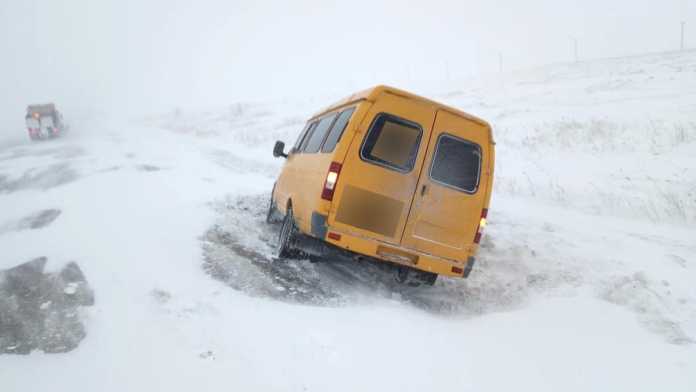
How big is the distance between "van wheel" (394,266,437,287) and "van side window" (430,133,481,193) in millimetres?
1047

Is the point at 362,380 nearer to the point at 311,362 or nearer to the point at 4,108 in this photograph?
the point at 311,362

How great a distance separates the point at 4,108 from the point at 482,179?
5468cm

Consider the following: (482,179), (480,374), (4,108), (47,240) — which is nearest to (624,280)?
(482,179)

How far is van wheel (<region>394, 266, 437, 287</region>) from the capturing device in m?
5.44

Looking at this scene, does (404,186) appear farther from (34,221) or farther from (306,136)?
(34,221)

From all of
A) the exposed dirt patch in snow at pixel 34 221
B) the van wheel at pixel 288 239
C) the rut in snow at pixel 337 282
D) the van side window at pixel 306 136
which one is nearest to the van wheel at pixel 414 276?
the rut in snow at pixel 337 282

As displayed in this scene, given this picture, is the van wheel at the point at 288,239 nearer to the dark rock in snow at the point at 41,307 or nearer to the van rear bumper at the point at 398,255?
the van rear bumper at the point at 398,255

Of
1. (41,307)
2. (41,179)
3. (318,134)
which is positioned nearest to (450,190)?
(318,134)

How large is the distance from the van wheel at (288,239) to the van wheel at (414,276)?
1.32 meters

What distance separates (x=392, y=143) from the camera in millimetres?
5137

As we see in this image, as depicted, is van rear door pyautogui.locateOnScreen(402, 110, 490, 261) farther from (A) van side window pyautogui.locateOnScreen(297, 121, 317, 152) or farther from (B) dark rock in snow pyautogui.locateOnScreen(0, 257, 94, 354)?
(B) dark rock in snow pyautogui.locateOnScreen(0, 257, 94, 354)

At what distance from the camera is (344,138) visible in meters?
5.02

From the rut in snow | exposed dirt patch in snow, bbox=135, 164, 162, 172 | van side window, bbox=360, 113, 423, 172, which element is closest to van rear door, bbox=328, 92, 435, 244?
van side window, bbox=360, 113, 423, 172

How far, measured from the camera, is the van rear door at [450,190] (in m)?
5.13
